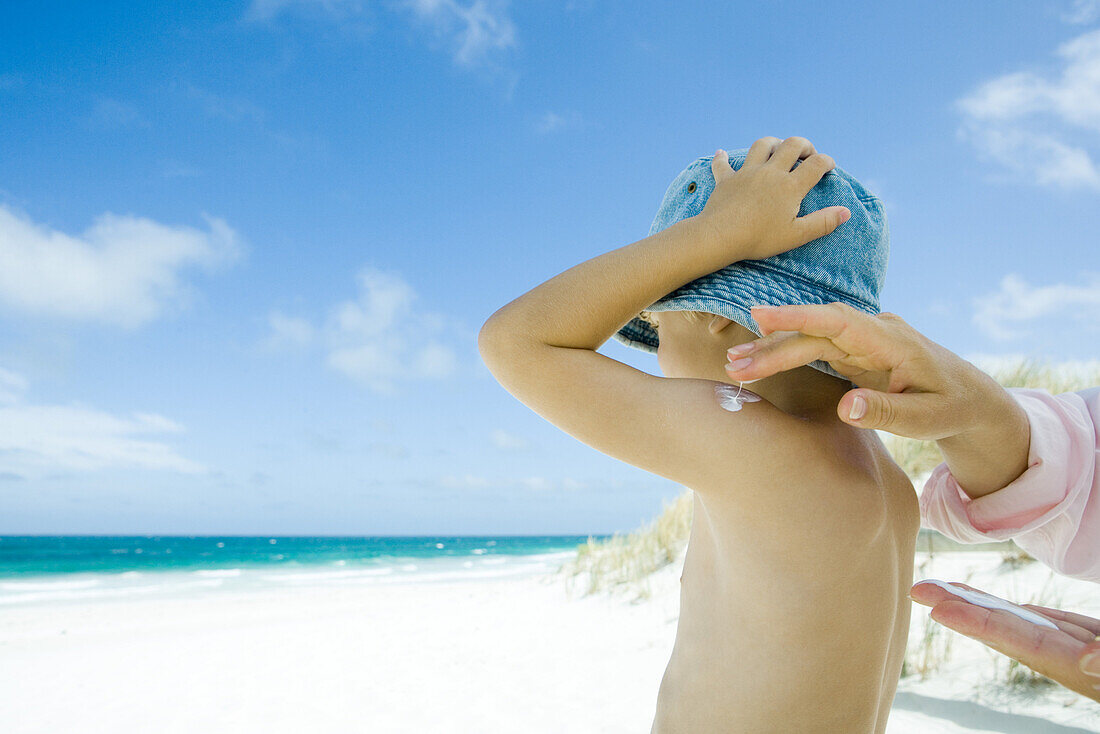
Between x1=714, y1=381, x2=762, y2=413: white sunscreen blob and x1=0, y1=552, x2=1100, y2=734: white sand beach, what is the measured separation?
254cm

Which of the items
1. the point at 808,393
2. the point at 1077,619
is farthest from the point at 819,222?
the point at 1077,619

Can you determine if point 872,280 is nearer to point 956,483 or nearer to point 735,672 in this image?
point 956,483

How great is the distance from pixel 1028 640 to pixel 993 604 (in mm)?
110

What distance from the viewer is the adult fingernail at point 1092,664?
0.77 metres

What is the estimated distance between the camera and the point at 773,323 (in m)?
0.91

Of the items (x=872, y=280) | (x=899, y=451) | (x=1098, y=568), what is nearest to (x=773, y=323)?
(x=872, y=280)

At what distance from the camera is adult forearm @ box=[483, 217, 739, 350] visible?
1.23 m

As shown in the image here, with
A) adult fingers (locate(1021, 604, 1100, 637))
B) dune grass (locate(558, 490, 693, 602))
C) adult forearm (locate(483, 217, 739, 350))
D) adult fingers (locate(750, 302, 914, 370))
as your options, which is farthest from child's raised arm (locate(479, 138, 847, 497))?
dune grass (locate(558, 490, 693, 602))

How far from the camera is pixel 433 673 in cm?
529

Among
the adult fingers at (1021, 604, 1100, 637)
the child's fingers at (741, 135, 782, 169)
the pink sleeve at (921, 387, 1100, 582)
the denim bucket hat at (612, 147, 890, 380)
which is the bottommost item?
the adult fingers at (1021, 604, 1100, 637)

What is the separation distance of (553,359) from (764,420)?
0.37m

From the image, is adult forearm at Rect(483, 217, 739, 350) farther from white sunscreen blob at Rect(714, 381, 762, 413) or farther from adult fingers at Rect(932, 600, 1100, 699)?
adult fingers at Rect(932, 600, 1100, 699)

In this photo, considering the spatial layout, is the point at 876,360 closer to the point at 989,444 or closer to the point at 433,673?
the point at 989,444

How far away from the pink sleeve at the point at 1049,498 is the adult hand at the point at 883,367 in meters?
0.22
